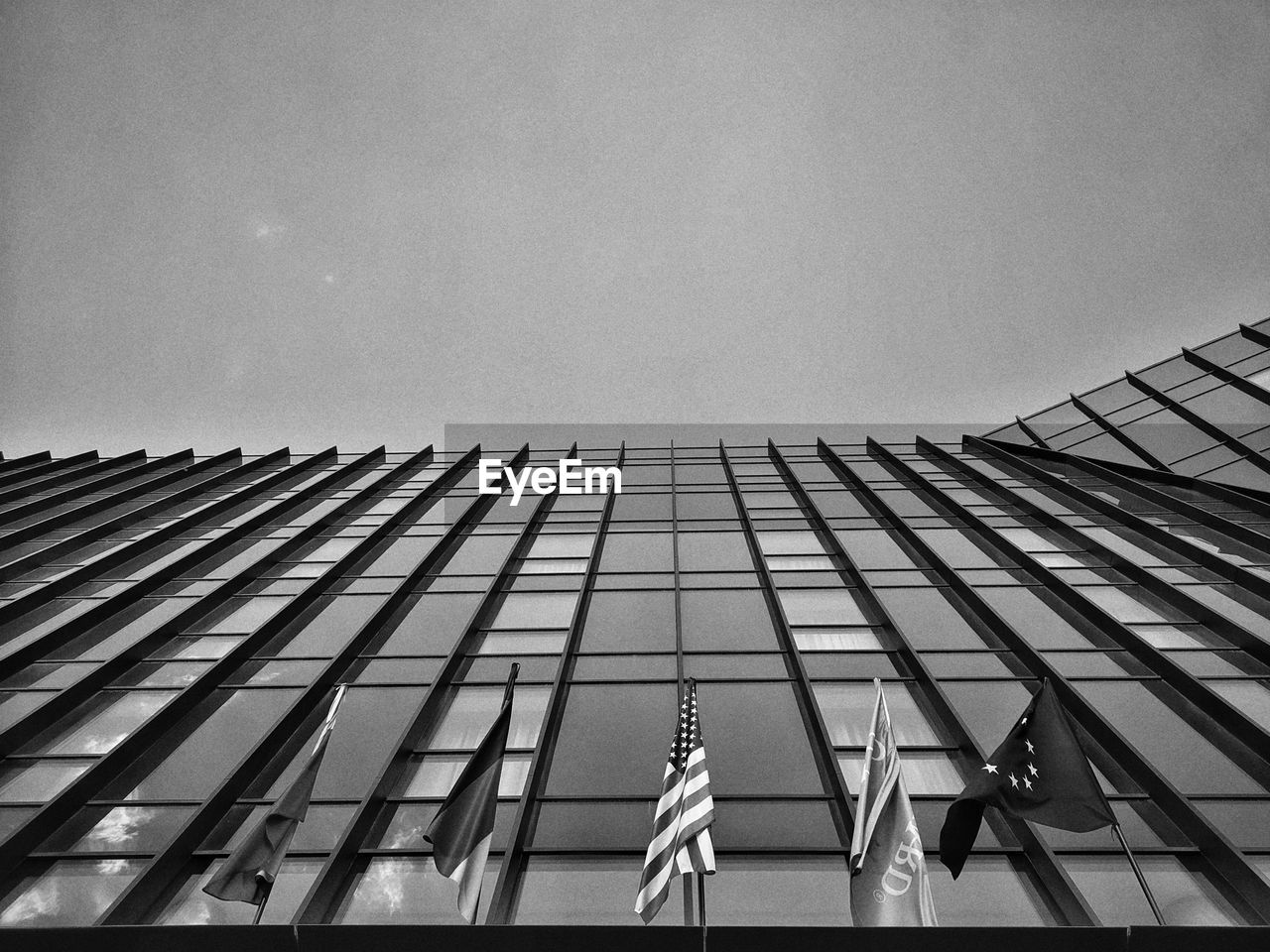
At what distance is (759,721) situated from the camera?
1005 cm

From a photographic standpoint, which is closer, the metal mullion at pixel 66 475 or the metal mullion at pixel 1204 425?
the metal mullion at pixel 1204 425

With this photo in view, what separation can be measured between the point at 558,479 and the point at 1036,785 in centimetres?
1796

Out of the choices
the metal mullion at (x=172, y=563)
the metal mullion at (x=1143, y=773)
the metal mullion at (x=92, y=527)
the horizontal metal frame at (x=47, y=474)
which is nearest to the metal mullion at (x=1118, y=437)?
the metal mullion at (x=1143, y=773)

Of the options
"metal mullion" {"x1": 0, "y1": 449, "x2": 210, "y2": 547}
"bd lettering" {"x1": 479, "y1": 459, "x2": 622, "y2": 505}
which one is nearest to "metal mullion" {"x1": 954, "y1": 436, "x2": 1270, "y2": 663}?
"bd lettering" {"x1": 479, "y1": 459, "x2": 622, "y2": 505}

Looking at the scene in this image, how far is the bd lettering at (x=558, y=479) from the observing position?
2208 cm

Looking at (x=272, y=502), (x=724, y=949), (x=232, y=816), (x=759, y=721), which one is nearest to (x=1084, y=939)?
(x=724, y=949)

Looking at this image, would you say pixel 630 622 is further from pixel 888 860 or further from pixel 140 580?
pixel 140 580

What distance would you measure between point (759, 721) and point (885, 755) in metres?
3.41

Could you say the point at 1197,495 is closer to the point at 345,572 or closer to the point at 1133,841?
the point at 1133,841

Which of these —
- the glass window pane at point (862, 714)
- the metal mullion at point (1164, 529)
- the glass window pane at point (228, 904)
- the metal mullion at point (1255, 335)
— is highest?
the metal mullion at point (1255, 335)

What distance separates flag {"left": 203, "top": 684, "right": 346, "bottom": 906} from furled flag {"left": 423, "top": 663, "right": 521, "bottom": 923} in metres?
1.34

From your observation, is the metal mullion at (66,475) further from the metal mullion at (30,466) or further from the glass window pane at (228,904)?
the glass window pane at (228,904)

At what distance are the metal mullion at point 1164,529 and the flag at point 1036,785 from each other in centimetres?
876

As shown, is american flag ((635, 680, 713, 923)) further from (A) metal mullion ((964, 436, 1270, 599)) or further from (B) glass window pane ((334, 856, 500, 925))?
(A) metal mullion ((964, 436, 1270, 599))
